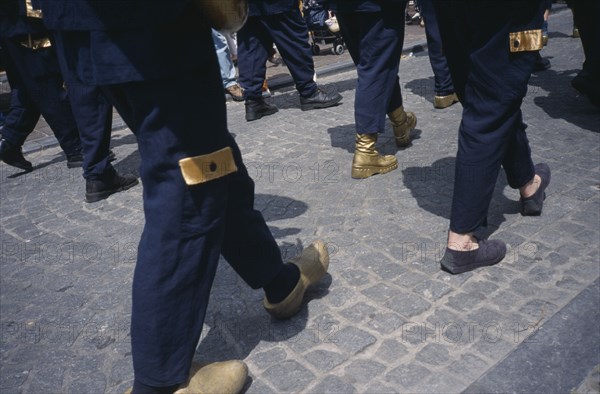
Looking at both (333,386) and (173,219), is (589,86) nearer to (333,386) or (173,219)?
(333,386)

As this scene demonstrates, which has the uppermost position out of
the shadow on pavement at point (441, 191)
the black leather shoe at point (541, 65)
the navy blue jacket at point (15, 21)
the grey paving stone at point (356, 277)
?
the navy blue jacket at point (15, 21)

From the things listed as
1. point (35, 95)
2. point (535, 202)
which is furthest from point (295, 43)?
point (535, 202)

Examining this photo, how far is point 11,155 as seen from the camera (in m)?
4.86

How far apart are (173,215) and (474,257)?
5.05ft

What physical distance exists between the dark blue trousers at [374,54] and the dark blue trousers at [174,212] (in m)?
2.02

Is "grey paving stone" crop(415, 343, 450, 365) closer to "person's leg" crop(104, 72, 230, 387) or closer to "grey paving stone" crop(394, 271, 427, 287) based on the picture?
"grey paving stone" crop(394, 271, 427, 287)

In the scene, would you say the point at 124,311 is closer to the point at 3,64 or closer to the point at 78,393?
the point at 78,393

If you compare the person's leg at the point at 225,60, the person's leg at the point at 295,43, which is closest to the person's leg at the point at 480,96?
the person's leg at the point at 295,43

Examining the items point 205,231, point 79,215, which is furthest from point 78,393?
point 79,215

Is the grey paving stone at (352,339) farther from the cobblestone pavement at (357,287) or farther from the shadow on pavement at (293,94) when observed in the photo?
the shadow on pavement at (293,94)

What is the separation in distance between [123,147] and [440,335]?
162 inches

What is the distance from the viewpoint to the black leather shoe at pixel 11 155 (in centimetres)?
483

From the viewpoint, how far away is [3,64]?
4.89 m

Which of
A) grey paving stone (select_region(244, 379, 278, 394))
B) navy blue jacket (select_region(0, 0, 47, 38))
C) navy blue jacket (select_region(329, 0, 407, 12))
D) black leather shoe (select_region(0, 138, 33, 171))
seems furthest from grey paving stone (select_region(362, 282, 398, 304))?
black leather shoe (select_region(0, 138, 33, 171))
